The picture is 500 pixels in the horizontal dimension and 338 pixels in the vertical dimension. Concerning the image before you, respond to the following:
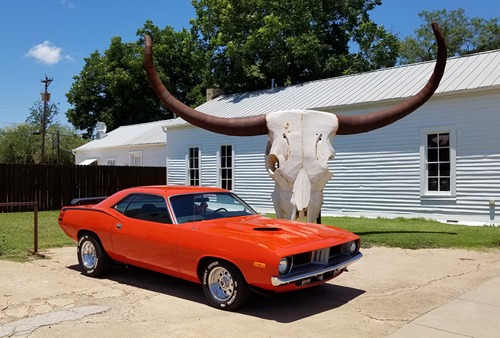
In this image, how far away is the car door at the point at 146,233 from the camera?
621cm

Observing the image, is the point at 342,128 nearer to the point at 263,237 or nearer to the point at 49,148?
the point at 263,237

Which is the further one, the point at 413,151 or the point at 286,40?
the point at 286,40

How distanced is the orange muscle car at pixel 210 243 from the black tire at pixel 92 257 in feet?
Result: 0.05

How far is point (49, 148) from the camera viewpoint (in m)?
52.1

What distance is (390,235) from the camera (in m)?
11.2

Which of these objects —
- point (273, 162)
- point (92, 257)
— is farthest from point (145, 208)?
point (273, 162)

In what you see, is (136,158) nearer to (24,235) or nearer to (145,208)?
(24,235)

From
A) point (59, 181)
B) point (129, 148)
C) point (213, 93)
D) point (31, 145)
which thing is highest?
point (213, 93)

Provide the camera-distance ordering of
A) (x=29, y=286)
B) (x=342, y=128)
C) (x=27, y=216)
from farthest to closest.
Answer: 1. (x=27, y=216)
2. (x=342, y=128)
3. (x=29, y=286)

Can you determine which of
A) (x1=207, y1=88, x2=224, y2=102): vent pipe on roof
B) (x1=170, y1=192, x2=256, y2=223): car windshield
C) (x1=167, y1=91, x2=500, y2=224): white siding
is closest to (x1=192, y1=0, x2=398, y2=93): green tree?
(x1=207, y1=88, x2=224, y2=102): vent pipe on roof

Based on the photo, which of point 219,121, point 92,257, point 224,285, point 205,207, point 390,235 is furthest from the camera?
point 390,235

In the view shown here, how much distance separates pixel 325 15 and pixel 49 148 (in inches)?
1375

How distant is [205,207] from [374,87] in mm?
12462

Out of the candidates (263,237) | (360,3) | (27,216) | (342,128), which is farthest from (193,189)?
(360,3)
